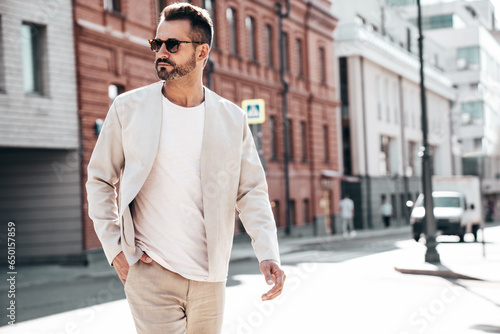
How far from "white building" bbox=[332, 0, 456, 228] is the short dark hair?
1535 inches

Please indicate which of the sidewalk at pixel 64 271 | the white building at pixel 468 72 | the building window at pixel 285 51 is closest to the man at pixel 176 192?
the sidewalk at pixel 64 271

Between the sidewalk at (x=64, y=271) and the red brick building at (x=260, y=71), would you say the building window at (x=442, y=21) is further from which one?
the sidewalk at (x=64, y=271)

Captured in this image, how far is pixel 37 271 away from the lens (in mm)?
18609

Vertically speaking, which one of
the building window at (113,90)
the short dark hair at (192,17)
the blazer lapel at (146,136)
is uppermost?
the building window at (113,90)

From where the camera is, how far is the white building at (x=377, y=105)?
151 ft

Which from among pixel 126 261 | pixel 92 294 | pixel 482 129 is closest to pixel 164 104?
pixel 126 261

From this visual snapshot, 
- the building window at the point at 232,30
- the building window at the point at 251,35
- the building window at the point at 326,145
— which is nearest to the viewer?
the building window at the point at 232,30

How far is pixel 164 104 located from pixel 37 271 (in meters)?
16.0

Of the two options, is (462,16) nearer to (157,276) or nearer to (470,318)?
(470,318)

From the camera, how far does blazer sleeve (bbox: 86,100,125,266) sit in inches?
131

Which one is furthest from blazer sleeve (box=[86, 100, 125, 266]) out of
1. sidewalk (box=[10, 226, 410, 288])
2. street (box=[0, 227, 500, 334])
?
sidewalk (box=[10, 226, 410, 288])

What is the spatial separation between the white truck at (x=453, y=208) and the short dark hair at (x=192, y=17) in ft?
78.5

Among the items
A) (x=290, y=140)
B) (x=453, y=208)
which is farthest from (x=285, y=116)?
(x=453, y=208)

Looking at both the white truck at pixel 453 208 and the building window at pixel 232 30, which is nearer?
the white truck at pixel 453 208
